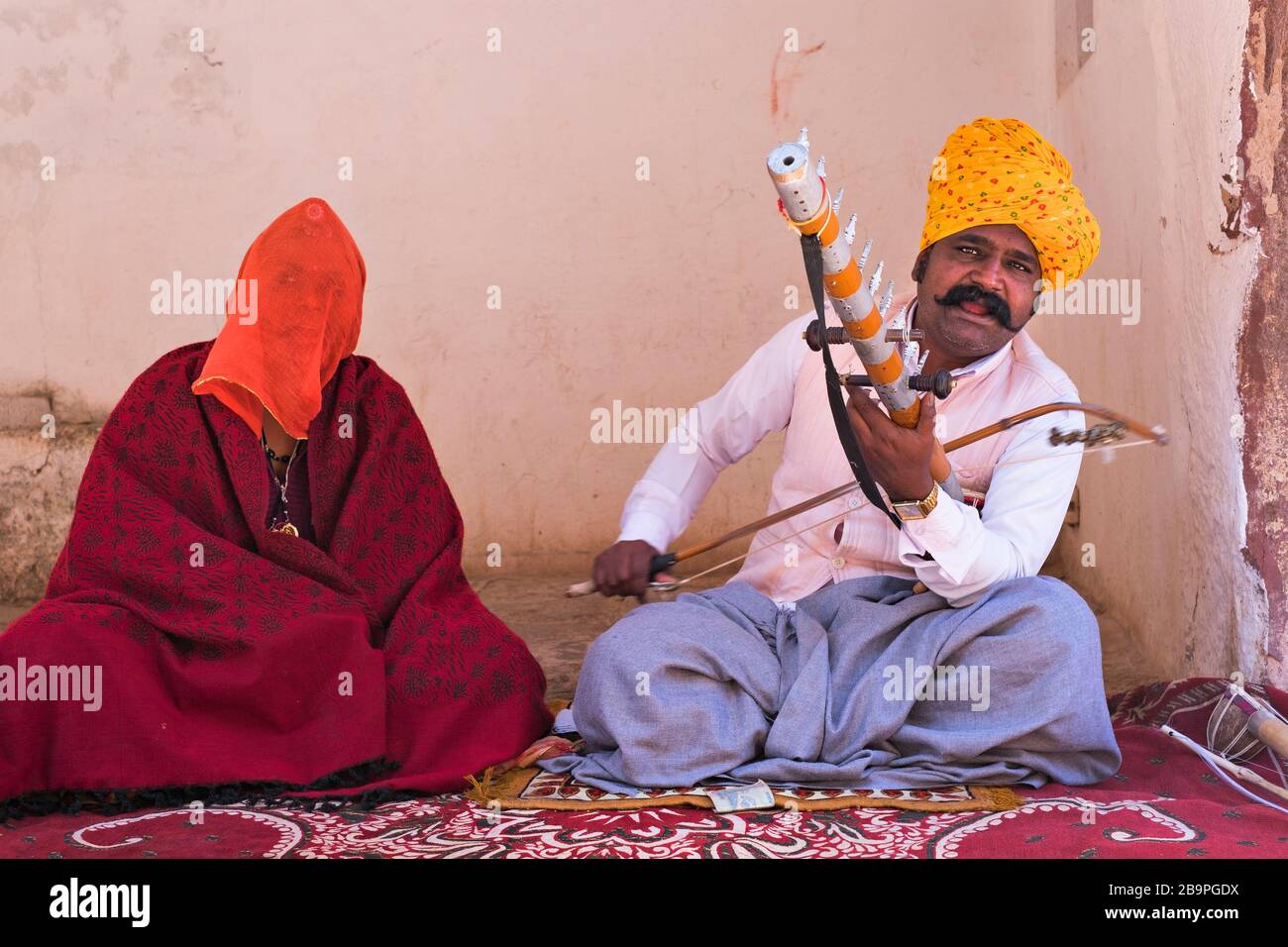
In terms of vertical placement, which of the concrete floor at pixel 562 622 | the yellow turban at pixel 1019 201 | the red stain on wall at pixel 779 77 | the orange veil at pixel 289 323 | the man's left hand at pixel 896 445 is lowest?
the concrete floor at pixel 562 622

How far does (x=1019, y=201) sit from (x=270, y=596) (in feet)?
6.26

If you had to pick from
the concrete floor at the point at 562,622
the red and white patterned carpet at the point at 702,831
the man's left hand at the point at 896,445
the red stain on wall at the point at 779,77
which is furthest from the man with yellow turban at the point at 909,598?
the red stain on wall at the point at 779,77

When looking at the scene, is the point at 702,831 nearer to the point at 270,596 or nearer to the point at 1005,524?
the point at 1005,524

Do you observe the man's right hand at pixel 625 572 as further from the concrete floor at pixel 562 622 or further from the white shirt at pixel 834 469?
the concrete floor at pixel 562 622

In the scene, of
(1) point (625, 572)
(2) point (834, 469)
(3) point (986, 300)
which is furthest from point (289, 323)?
(3) point (986, 300)

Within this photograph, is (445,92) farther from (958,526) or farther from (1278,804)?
(1278,804)

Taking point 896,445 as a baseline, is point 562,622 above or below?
below

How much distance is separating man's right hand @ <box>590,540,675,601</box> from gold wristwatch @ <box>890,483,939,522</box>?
1.93ft

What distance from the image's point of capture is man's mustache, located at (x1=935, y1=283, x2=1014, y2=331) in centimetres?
320

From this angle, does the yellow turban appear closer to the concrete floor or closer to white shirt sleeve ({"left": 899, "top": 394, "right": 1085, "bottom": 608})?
white shirt sleeve ({"left": 899, "top": 394, "right": 1085, "bottom": 608})

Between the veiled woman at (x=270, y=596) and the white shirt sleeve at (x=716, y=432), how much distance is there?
0.48 metres

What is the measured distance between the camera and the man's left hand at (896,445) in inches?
106

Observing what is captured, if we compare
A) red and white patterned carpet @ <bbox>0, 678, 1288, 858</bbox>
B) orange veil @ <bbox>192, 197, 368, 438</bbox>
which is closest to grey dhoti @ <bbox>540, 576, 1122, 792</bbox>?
red and white patterned carpet @ <bbox>0, 678, 1288, 858</bbox>

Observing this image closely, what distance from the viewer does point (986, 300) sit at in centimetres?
321
